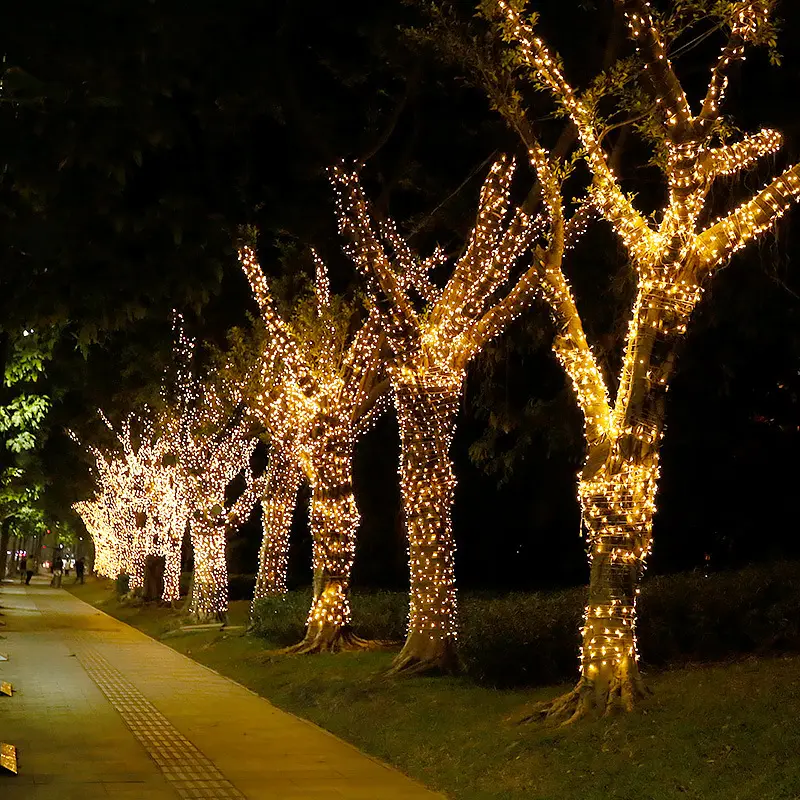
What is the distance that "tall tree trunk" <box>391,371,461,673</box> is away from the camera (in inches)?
551

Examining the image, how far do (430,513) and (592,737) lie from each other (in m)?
5.69

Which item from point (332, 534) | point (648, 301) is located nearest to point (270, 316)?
point (332, 534)

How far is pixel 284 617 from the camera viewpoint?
19531mm

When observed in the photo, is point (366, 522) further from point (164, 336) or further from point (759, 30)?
point (759, 30)

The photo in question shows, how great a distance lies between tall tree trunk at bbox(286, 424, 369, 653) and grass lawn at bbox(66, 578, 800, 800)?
3.63 m

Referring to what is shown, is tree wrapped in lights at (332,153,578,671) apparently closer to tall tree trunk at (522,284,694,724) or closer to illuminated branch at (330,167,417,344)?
illuminated branch at (330,167,417,344)

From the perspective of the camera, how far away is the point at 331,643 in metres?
17.3

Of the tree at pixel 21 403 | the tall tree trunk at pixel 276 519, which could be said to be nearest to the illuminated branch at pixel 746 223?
the tree at pixel 21 403

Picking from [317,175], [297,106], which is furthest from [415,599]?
[297,106]

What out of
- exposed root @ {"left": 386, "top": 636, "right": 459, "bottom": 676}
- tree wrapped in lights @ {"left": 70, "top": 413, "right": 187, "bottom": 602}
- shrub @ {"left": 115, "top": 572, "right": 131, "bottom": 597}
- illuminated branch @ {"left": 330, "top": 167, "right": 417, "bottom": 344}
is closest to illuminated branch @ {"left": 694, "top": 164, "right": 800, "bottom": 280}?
illuminated branch @ {"left": 330, "top": 167, "right": 417, "bottom": 344}

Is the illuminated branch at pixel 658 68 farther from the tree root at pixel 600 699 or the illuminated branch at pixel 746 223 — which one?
the tree root at pixel 600 699

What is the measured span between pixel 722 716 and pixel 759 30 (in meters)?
5.91

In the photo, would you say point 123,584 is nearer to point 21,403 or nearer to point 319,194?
point 21,403

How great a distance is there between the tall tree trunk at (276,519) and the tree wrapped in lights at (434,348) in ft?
30.6
